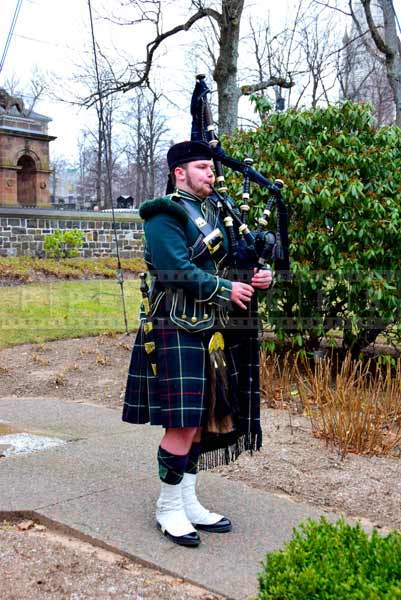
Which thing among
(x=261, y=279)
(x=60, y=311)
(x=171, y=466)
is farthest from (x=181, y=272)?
(x=60, y=311)

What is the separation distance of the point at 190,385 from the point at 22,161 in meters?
27.9

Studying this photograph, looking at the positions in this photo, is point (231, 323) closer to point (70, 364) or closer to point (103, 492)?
point (103, 492)

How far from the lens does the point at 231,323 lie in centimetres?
355

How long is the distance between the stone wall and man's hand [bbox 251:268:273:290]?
16118mm

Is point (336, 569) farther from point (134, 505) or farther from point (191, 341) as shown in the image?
point (134, 505)

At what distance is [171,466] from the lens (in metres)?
3.43

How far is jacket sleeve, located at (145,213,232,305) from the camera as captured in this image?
330 cm

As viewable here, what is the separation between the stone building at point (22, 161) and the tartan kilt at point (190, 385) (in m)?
24.9

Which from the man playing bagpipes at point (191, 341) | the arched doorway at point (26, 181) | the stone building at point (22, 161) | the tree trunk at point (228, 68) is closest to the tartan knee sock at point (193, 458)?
the man playing bagpipes at point (191, 341)

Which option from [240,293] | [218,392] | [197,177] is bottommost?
[218,392]

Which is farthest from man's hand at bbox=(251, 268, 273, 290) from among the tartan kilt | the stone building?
the stone building

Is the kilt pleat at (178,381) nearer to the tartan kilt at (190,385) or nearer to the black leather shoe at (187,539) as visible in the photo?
the tartan kilt at (190,385)

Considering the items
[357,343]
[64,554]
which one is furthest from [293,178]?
[64,554]

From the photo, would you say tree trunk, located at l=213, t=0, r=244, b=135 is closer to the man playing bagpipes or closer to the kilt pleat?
the man playing bagpipes
